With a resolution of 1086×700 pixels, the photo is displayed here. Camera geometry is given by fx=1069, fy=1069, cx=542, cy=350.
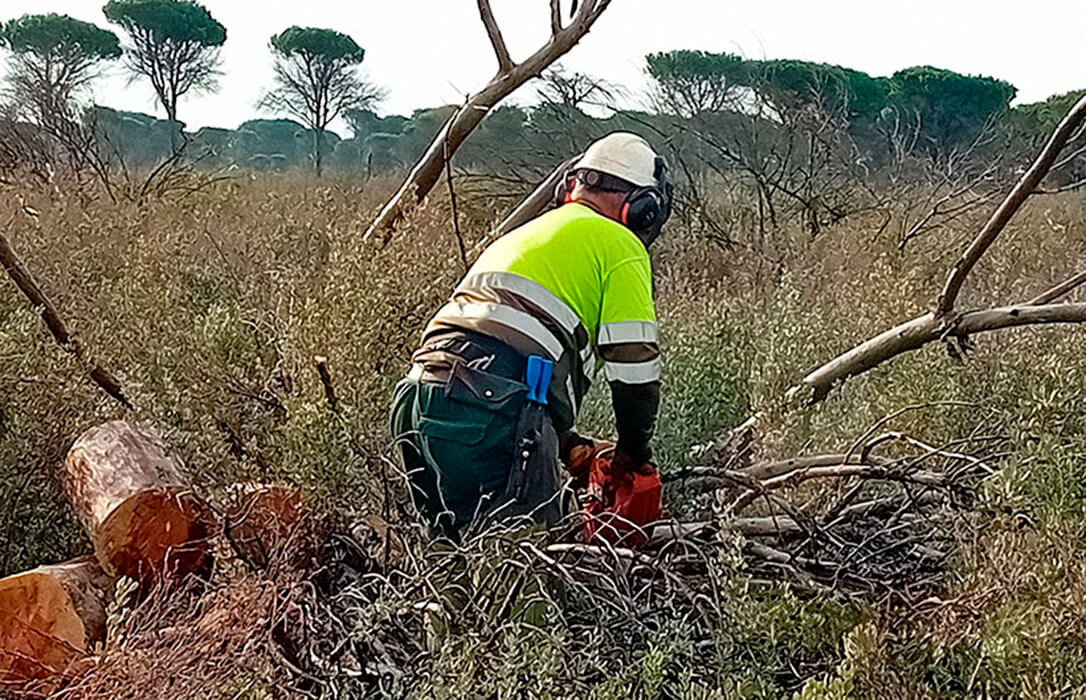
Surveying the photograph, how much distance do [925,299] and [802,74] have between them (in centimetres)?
612

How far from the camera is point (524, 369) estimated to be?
10.8 ft

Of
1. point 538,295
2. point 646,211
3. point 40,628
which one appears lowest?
point 40,628

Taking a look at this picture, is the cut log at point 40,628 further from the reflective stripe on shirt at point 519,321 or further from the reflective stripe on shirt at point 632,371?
the reflective stripe on shirt at point 632,371

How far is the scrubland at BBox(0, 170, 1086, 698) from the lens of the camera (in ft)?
8.70

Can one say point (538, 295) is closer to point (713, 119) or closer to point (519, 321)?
point (519, 321)

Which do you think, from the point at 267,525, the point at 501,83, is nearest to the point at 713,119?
the point at 501,83

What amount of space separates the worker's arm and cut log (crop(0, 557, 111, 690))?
1942 millimetres

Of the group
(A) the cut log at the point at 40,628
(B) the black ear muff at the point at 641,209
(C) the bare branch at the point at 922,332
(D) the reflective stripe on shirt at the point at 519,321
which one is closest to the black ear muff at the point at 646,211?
(B) the black ear muff at the point at 641,209

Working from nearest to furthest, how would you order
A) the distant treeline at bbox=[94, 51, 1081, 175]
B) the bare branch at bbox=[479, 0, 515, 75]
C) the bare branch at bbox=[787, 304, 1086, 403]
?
the bare branch at bbox=[787, 304, 1086, 403], the bare branch at bbox=[479, 0, 515, 75], the distant treeline at bbox=[94, 51, 1081, 175]

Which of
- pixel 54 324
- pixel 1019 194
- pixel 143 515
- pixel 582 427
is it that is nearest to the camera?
pixel 143 515

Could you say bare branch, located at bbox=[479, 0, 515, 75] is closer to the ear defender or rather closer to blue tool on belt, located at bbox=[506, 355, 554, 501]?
the ear defender

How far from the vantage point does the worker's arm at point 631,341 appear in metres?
3.30

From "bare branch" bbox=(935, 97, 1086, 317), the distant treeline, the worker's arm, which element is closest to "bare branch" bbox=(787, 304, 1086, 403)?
"bare branch" bbox=(935, 97, 1086, 317)

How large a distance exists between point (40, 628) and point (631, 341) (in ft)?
7.09
